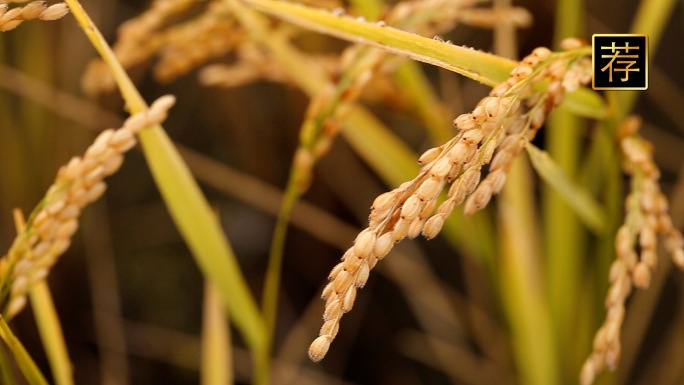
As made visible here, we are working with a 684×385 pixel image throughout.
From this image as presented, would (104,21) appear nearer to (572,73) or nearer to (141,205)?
(141,205)

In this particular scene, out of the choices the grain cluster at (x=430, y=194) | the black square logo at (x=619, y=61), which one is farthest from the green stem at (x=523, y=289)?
the grain cluster at (x=430, y=194)

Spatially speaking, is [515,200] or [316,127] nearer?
[316,127]

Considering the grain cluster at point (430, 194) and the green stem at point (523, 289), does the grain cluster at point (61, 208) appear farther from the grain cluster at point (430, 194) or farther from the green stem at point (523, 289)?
the green stem at point (523, 289)

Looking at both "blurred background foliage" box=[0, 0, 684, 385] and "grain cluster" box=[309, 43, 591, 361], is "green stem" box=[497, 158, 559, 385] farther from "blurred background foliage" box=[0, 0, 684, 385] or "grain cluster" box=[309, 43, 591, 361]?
"grain cluster" box=[309, 43, 591, 361]

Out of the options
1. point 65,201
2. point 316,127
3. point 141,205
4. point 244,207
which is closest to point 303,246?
point 244,207

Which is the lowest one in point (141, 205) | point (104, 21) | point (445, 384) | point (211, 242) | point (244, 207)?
point (445, 384)

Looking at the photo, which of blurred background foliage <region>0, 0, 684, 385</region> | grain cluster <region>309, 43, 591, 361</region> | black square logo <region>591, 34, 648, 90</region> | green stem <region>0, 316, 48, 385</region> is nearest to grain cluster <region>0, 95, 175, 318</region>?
green stem <region>0, 316, 48, 385</region>

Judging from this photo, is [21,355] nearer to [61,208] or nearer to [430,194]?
[61,208]
